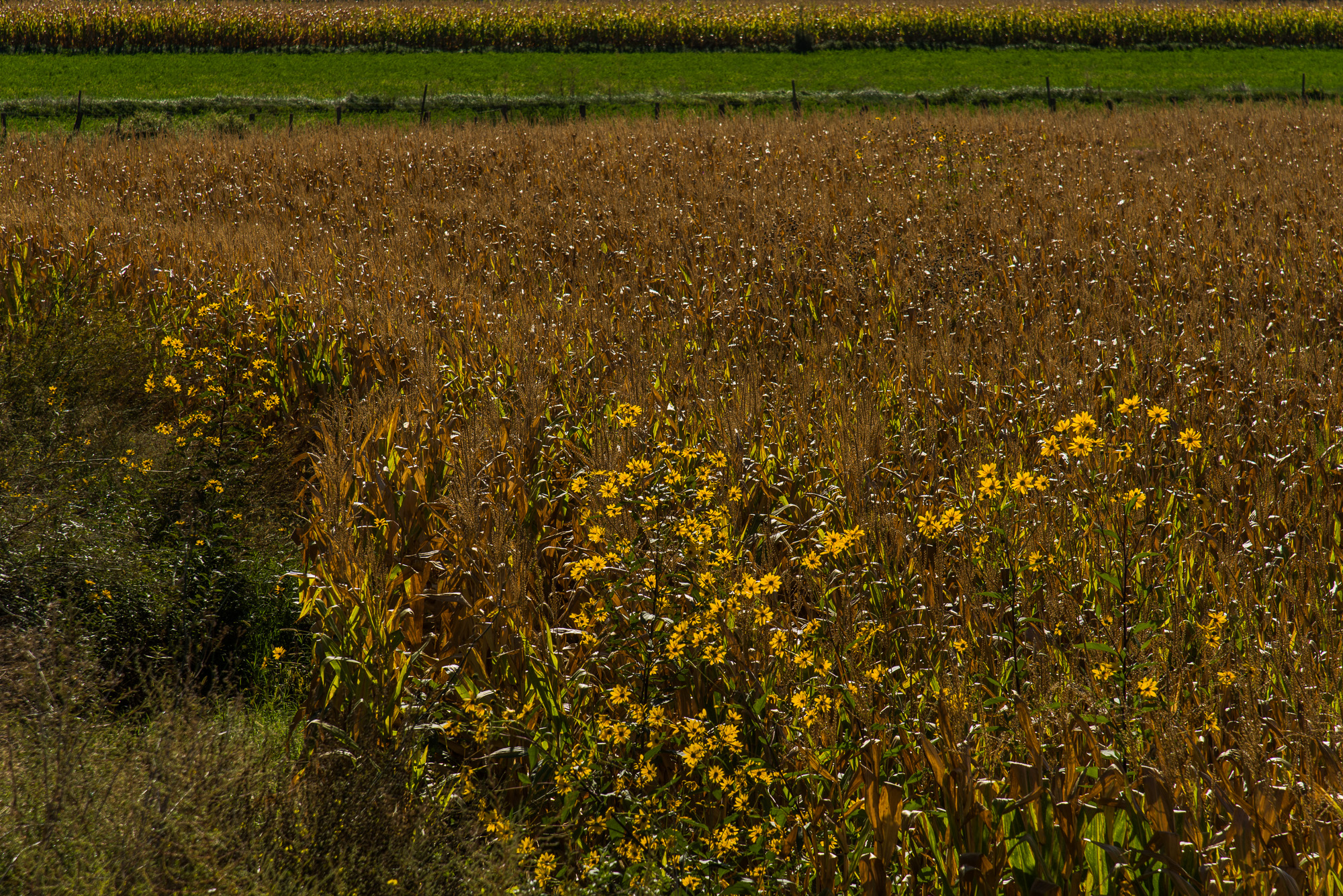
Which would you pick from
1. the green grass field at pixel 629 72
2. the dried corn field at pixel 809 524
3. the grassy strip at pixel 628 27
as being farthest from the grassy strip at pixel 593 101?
the dried corn field at pixel 809 524

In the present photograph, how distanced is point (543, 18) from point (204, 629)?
40.8 meters

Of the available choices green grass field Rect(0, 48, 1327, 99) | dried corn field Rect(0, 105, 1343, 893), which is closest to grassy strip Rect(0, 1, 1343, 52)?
green grass field Rect(0, 48, 1327, 99)

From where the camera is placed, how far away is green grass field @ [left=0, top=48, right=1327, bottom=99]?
31625mm

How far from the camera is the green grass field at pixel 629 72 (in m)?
31.6

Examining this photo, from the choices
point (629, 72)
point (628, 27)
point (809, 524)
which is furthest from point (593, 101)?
point (809, 524)

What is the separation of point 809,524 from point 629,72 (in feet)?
109

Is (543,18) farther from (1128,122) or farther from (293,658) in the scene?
(293,658)

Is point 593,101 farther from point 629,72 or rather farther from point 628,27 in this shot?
point 628,27

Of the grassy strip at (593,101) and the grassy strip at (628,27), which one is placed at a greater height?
the grassy strip at (628,27)

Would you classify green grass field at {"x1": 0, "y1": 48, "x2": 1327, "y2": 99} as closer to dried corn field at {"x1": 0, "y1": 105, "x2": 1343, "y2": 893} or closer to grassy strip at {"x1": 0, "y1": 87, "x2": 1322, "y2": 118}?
grassy strip at {"x1": 0, "y1": 87, "x2": 1322, "y2": 118}

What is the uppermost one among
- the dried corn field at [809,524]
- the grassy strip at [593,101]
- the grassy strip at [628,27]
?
the grassy strip at [628,27]

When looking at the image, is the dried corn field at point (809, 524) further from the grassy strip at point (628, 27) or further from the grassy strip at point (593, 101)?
the grassy strip at point (628, 27)

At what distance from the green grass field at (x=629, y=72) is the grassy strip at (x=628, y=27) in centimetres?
211

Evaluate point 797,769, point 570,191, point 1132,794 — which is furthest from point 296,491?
point 570,191
